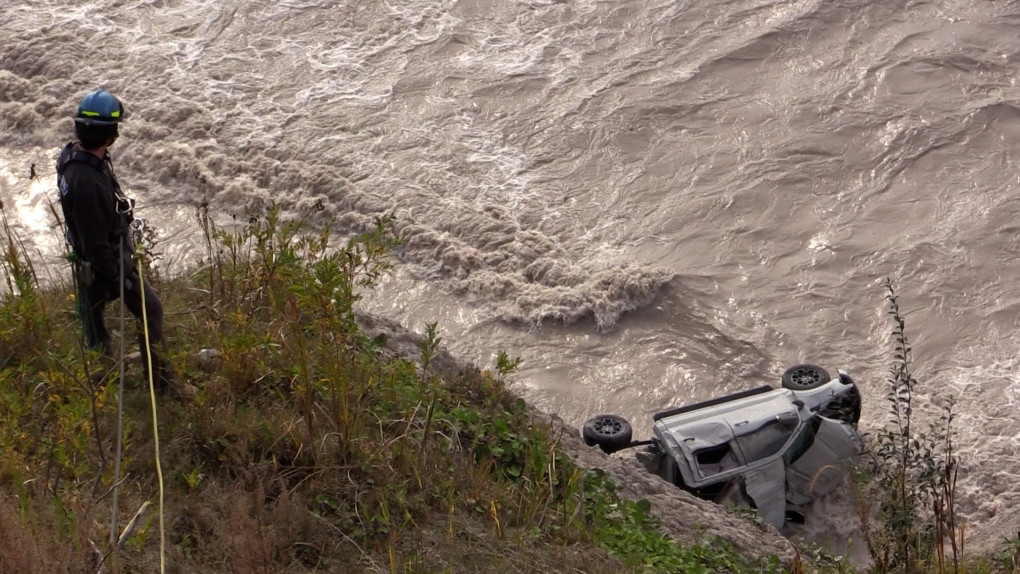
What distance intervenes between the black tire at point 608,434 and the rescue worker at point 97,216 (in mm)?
3448

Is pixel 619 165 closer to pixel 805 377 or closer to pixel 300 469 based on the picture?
pixel 805 377

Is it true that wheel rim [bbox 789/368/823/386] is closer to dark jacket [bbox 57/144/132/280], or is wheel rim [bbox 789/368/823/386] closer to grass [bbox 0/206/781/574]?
grass [bbox 0/206/781/574]

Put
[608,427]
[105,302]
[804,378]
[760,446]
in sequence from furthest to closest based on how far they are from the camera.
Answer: [804,378] < [608,427] < [760,446] < [105,302]

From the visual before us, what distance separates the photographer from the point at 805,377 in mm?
8570

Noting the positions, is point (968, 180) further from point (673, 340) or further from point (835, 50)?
point (673, 340)

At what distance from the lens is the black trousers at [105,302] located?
557 centimetres

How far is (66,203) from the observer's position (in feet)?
17.4

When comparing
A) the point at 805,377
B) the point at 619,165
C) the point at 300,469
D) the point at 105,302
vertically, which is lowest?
the point at 805,377

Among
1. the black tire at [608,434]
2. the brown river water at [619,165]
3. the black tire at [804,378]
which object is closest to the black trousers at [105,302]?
the black tire at [608,434]

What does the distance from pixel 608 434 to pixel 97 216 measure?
409cm

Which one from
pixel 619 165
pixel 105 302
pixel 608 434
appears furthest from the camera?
pixel 619 165

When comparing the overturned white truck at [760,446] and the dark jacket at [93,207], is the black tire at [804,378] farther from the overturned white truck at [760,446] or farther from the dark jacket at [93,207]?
the dark jacket at [93,207]

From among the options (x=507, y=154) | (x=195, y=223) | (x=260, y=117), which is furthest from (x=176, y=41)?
(x=507, y=154)

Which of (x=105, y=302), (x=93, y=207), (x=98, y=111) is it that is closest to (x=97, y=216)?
(x=93, y=207)
